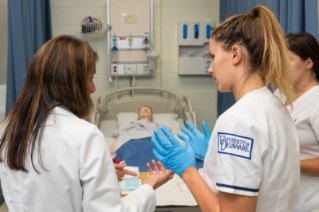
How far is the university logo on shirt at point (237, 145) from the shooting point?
101 cm

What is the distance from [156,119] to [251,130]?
3.20m

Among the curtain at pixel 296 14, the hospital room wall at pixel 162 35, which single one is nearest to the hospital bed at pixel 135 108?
the hospital room wall at pixel 162 35

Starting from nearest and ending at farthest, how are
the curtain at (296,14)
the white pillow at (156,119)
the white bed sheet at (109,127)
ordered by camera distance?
the curtain at (296,14), the white bed sheet at (109,127), the white pillow at (156,119)

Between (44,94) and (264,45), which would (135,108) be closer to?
(44,94)

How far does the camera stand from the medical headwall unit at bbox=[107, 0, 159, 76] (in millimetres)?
4227

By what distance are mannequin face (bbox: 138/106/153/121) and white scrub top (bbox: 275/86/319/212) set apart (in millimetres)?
2543

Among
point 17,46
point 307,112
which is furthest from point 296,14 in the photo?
point 17,46

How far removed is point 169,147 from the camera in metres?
1.37

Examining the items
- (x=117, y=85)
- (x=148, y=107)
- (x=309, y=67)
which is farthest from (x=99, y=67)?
(x=309, y=67)

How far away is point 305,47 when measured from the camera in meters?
1.71

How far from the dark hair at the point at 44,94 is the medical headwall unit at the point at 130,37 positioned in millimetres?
3019

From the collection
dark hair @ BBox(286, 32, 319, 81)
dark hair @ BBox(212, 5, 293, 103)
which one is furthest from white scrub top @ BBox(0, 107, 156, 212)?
dark hair @ BBox(286, 32, 319, 81)

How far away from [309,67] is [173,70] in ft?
9.21

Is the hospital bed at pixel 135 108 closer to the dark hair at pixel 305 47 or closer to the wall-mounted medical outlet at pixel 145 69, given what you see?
the wall-mounted medical outlet at pixel 145 69
